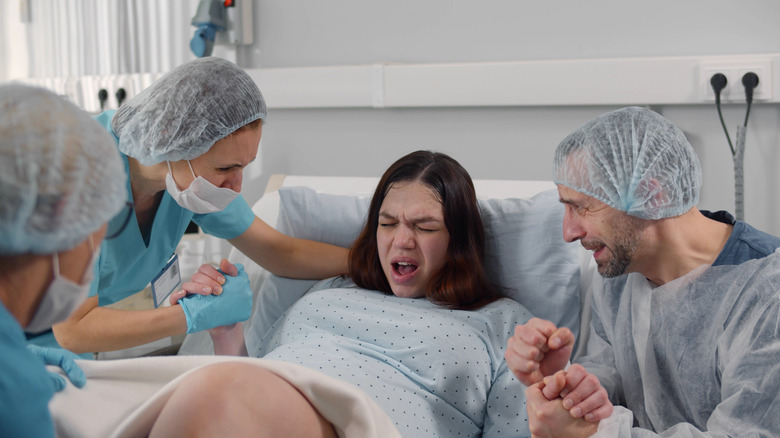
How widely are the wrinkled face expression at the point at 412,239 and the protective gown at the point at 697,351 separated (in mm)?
440

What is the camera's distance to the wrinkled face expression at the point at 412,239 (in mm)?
1733

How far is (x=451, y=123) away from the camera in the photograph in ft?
8.45

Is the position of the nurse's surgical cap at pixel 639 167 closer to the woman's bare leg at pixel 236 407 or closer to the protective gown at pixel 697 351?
the protective gown at pixel 697 351

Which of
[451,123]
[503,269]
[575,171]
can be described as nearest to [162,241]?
[503,269]

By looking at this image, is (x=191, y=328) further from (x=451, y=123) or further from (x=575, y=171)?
(x=451, y=123)

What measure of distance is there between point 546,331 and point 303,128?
183 centimetres

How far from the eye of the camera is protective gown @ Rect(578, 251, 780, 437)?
116 centimetres

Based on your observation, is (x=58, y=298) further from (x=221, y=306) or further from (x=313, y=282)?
(x=313, y=282)

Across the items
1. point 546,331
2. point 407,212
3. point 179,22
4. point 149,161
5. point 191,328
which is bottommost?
point 191,328

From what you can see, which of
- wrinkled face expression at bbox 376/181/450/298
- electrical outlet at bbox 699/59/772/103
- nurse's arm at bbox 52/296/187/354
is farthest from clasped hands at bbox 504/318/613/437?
electrical outlet at bbox 699/59/772/103

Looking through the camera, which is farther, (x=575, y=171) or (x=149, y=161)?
(x=149, y=161)

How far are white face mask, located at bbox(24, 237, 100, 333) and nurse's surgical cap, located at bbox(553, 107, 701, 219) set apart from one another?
3.01ft

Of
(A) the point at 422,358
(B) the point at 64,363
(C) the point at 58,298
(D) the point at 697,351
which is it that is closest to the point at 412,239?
(A) the point at 422,358

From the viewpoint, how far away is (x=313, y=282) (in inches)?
79.4
